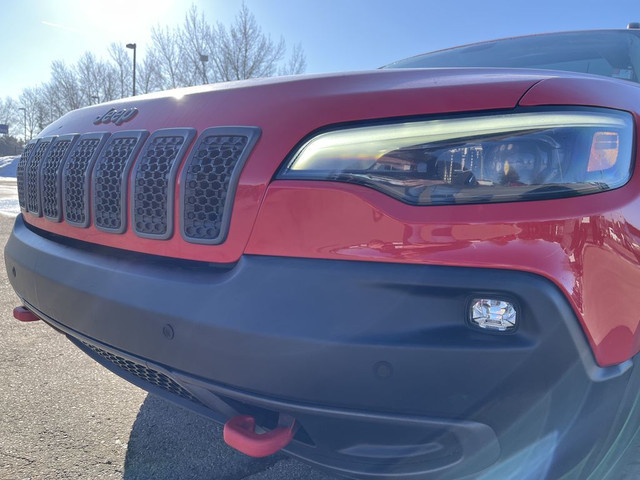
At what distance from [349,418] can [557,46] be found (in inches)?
100

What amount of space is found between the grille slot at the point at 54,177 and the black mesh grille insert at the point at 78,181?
4 centimetres

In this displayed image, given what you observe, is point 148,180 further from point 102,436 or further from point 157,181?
point 102,436

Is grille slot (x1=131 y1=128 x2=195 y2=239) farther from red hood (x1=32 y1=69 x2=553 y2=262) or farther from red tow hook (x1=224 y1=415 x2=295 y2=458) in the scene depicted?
red tow hook (x1=224 y1=415 x2=295 y2=458)

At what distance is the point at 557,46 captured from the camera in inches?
113

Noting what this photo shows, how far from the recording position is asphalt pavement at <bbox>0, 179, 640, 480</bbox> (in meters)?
1.97

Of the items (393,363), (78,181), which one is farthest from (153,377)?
(393,363)

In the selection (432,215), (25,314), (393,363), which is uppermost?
(432,215)

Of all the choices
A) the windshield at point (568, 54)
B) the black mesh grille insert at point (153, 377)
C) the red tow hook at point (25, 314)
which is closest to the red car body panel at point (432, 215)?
the black mesh grille insert at point (153, 377)

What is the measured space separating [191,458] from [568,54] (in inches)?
107

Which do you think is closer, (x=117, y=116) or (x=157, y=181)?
(x=157, y=181)

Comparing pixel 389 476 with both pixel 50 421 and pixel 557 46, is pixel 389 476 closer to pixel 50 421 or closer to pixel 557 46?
pixel 50 421

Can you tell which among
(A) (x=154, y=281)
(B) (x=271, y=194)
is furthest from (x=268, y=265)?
(A) (x=154, y=281)

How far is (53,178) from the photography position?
2.01 meters

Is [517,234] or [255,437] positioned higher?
[517,234]
